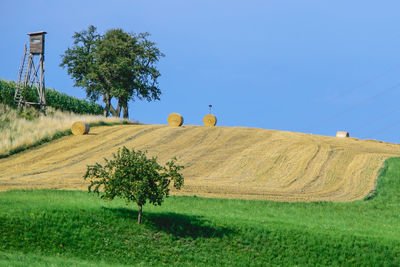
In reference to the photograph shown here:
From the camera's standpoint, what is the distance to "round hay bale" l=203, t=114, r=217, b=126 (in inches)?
2270

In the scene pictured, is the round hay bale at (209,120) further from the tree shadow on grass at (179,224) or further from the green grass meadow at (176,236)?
the tree shadow on grass at (179,224)

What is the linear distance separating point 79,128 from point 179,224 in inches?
1175

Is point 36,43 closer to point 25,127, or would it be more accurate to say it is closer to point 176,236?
point 25,127

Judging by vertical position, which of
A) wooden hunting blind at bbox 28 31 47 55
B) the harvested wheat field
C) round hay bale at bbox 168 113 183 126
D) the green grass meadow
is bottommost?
the green grass meadow

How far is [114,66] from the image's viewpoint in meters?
70.6

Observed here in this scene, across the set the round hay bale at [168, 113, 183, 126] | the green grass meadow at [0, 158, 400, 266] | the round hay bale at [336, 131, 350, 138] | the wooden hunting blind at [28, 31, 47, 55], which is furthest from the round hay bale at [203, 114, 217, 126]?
the green grass meadow at [0, 158, 400, 266]

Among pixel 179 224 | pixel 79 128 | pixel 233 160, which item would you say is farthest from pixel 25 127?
pixel 179 224

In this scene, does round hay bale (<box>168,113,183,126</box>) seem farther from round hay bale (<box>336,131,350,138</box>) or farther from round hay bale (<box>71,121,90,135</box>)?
round hay bale (<box>336,131,350,138</box>)

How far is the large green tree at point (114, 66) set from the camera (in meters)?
71.0

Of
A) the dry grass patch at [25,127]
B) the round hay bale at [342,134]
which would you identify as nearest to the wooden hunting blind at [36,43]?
the dry grass patch at [25,127]

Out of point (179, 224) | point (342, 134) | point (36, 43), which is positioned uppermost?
point (36, 43)

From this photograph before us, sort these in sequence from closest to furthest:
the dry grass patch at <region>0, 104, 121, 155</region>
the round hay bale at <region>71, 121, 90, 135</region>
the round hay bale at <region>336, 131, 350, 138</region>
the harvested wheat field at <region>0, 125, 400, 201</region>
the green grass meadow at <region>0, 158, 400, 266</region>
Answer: the green grass meadow at <region>0, 158, 400, 266</region>, the harvested wheat field at <region>0, 125, 400, 201</region>, the dry grass patch at <region>0, 104, 121, 155</region>, the round hay bale at <region>71, 121, 90, 135</region>, the round hay bale at <region>336, 131, 350, 138</region>

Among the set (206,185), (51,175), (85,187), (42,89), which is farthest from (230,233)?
(42,89)

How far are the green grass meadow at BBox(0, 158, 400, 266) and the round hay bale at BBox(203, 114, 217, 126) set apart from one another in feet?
95.4
